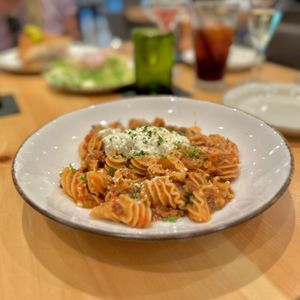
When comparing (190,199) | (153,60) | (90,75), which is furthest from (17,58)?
(190,199)

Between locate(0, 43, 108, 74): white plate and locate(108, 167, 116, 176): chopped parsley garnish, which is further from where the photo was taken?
locate(0, 43, 108, 74): white plate

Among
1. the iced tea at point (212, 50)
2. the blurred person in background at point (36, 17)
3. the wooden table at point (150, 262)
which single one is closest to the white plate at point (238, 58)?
the iced tea at point (212, 50)

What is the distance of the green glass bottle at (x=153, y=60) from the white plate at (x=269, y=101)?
12.3 inches

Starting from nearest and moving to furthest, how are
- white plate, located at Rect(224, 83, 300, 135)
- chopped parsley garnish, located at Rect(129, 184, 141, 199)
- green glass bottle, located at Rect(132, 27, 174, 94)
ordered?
chopped parsley garnish, located at Rect(129, 184, 141, 199) → white plate, located at Rect(224, 83, 300, 135) → green glass bottle, located at Rect(132, 27, 174, 94)

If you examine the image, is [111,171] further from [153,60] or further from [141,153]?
[153,60]

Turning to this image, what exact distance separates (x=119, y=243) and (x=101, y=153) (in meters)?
0.25

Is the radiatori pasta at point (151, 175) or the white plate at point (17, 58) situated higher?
the radiatori pasta at point (151, 175)

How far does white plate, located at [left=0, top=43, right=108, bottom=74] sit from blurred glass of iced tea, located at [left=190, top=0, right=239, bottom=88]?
2.54ft

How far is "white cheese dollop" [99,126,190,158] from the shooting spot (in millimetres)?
845

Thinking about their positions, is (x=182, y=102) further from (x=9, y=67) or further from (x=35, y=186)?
(x=9, y=67)

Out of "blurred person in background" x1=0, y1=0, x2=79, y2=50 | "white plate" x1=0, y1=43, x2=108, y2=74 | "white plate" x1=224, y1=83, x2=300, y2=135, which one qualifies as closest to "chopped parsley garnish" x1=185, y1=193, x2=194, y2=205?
"white plate" x1=224, y1=83, x2=300, y2=135

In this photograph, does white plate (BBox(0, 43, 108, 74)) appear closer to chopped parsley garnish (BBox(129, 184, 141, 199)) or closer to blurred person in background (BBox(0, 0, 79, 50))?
blurred person in background (BBox(0, 0, 79, 50))

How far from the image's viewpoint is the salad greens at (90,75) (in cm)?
156

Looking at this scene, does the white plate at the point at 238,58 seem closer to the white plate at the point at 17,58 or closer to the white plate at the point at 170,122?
the white plate at the point at 17,58
